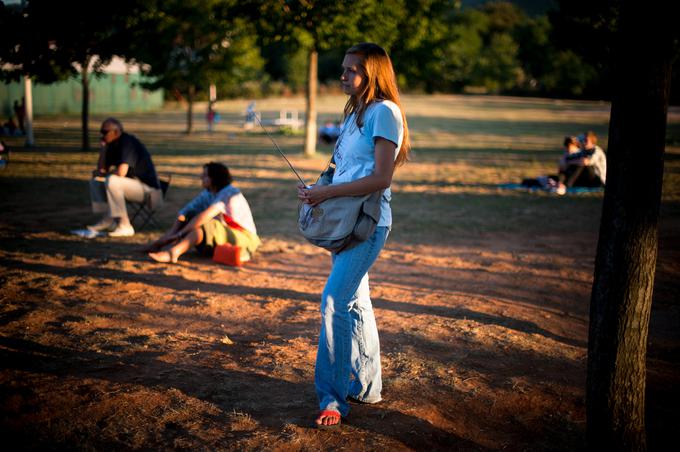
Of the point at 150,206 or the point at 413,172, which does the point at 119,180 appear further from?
the point at 413,172

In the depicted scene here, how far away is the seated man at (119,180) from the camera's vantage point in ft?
25.4

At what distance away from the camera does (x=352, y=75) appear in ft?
9.82

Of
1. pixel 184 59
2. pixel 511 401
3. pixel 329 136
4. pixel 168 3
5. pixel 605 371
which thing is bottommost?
pixel 511 401

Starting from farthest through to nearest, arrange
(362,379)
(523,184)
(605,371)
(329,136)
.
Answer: (329,136) → (523,184) → (362,379) → (605,371)

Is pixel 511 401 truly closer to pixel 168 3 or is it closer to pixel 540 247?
pixel 540 247

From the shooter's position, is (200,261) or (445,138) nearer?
(200,261)

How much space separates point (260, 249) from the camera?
24.4 feet

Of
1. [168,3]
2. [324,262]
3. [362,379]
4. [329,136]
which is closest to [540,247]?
[324,262]

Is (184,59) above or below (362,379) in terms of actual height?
above

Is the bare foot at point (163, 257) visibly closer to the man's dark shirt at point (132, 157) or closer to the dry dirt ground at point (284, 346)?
the dry dirt ground at point (284, 346)

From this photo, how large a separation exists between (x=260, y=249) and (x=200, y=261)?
90 centimetres

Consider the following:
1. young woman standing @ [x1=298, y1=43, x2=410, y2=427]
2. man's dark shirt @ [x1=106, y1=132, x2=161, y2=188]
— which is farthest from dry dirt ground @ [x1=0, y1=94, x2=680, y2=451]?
man's dark shirt @ [x1=106, y1=132, x2=161, y2=188]

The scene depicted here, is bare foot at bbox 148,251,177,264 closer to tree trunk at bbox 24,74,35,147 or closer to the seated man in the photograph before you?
the seated man

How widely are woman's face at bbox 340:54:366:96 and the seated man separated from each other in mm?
5569
